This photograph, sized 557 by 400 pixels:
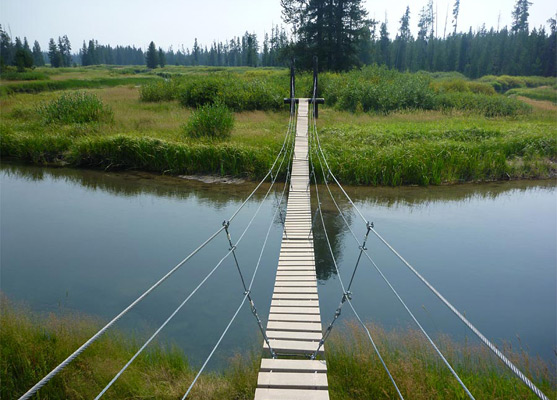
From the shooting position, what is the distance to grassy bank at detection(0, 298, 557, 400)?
335 centimetres

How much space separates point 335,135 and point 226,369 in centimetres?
1010

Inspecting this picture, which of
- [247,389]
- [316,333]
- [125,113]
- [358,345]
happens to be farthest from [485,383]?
[125,113]

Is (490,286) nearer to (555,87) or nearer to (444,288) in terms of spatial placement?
(444,288)

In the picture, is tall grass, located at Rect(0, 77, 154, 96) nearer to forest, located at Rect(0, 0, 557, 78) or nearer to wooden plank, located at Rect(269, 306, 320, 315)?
forest, located at Rect(0, 0, 557, 78)

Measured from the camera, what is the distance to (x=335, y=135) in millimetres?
13023

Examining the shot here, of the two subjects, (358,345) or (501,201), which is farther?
(501,201)

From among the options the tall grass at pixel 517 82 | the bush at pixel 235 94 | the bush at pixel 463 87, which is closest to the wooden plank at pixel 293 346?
the bush at pixel 235 94

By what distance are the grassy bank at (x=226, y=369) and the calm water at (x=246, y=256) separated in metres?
0.53

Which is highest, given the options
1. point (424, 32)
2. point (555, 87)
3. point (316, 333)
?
point (424, 32)

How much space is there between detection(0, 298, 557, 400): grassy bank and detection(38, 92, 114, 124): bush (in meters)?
12.5

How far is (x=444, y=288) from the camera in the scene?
5879 mm

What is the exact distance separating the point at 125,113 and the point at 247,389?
52.1 ft

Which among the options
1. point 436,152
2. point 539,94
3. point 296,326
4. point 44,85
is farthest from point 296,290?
point 539,94

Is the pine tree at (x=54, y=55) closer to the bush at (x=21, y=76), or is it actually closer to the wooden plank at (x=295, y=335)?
the bush at (x=21, y=76)
